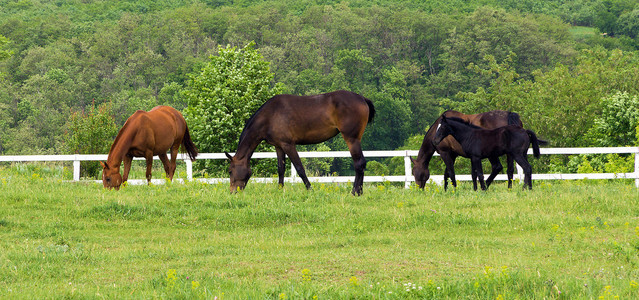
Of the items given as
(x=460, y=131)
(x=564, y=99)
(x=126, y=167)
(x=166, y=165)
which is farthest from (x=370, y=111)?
(x=564, y=99)

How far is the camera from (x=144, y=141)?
15344mm

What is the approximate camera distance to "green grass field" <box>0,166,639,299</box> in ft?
24.0

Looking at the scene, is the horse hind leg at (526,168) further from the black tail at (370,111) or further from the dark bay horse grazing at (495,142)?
the black tail at (370,111)

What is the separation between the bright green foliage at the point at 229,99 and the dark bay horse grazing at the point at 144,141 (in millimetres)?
6794

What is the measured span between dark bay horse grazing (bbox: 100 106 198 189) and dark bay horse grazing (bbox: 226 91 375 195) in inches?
99.7

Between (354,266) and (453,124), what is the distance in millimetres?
7141

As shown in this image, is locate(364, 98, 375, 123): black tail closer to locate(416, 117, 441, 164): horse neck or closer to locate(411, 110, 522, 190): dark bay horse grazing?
locate(411, 110, 522, 190): dark bay horse grazing

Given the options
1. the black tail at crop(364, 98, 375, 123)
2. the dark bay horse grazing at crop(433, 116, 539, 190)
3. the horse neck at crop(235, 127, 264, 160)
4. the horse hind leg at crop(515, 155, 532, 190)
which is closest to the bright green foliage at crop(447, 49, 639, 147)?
the horse hind leg at crop(515, 155, 532, 190)

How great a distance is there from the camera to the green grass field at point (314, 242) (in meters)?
7.31

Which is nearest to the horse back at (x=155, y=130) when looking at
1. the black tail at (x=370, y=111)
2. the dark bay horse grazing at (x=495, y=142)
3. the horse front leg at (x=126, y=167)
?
the horse front leg at (x=126, y=167)

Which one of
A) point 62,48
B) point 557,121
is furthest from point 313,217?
point 62,48

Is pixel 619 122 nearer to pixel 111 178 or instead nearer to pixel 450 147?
pixel 450 147

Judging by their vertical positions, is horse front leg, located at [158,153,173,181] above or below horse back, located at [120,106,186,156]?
below

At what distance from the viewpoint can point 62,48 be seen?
417 feet
